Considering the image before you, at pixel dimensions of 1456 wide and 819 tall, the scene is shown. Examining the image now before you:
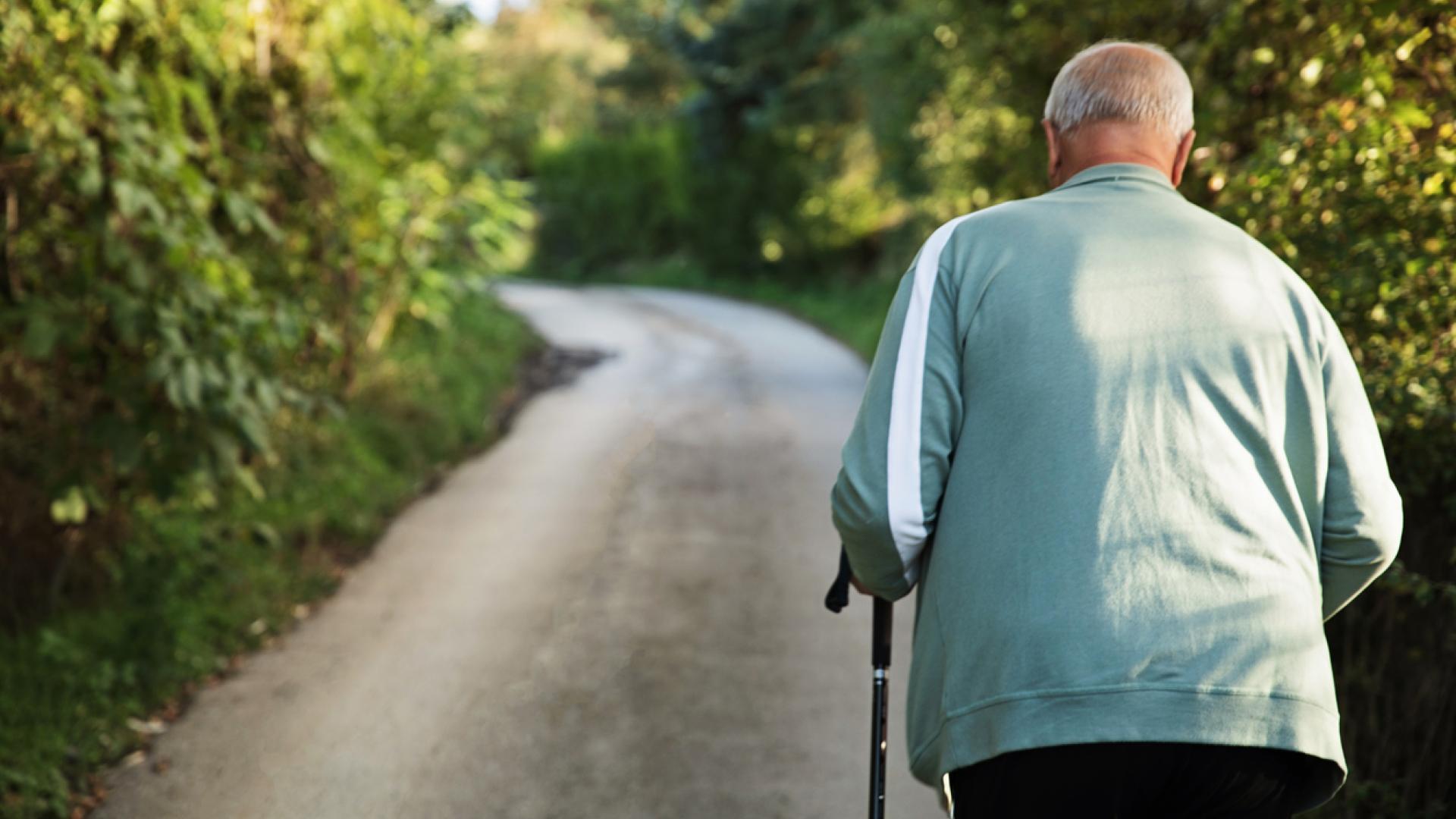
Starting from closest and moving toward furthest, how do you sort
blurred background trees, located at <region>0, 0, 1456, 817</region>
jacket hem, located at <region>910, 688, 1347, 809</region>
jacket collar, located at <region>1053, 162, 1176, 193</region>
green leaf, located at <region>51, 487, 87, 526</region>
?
1. jacket hem, located at <region>910, 688, 1347, 809</region>
2. jacket collar, located at <region>1053, 162, 1176, 193</region>
3. blurred background trees, located at <region>0, 0, 1456, 817</region>
4. green leaf, located at <region>51, 487, 87, 526</region>

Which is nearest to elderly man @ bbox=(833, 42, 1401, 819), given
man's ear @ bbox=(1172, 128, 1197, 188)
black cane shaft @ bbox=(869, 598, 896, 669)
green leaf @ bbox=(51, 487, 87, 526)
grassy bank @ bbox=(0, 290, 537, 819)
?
man's ear @ bbox=(1172, 128, 1197, 188)

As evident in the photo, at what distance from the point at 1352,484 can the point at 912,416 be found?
73 cm

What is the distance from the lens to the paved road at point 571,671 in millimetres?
4797

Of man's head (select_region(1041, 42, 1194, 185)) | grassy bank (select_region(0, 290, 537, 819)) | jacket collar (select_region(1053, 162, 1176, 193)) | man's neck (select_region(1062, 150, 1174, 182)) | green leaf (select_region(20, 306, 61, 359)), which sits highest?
man's head (select_region(1041, 42, 1194, 185))

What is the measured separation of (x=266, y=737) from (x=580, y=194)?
107ft

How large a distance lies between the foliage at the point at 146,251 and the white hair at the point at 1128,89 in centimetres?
370

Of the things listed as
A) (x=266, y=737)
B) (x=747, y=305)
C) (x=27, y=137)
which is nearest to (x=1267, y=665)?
(x=266, y=737)

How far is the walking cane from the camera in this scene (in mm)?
2678

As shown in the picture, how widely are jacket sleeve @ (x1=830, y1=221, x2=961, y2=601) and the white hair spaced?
1.10ft

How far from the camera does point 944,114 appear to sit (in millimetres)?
13414

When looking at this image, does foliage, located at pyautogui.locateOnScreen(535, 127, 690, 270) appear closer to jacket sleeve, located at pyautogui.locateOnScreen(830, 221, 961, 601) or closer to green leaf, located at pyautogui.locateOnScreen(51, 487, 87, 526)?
green leaf, located at pyautogui.locateOnScreen(51, 487, 87, 526)

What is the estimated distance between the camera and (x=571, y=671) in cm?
600

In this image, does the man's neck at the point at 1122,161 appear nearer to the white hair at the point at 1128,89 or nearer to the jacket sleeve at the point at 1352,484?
the white hair at the point at 1128,89

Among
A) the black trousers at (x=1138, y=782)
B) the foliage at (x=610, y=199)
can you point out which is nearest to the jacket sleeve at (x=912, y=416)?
the black trousers at (x=1138, y=782)
